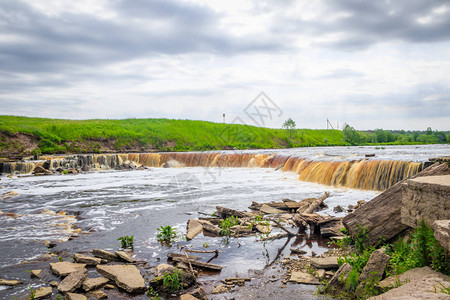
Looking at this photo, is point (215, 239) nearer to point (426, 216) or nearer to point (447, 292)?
point (426, 216)

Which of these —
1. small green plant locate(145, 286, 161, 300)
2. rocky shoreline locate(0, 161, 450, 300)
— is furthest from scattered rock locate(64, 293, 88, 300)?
small green plant locate(145, 286, 161, 300)

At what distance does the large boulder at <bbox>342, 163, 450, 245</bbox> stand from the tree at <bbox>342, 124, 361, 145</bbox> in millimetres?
90658

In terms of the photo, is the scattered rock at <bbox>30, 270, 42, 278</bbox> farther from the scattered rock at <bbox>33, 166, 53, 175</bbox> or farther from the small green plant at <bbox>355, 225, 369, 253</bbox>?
the scattered rock at <bbox>33, 166, 53, 175</bbox>

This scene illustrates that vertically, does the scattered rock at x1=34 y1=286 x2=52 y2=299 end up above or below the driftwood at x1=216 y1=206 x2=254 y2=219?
below

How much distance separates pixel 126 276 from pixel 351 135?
9609 cm

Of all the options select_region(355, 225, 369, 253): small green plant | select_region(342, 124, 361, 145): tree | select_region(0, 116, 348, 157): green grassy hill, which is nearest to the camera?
select_region(355, 225, 369, 253): small green plant

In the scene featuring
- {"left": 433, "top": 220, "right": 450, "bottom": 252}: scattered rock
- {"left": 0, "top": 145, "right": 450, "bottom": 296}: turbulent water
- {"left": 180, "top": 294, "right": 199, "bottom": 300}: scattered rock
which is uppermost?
{"left": 433, "top": 220, "right": 450, "bottom": 252}: scattered rock

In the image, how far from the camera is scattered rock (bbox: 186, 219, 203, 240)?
907 centimetres

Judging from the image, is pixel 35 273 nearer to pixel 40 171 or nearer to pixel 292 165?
pixel 292 165

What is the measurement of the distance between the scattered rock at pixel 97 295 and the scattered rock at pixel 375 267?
4.23 metres

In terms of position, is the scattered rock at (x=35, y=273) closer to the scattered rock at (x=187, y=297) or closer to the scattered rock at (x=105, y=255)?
the scattered rock at (x=105, y=255)

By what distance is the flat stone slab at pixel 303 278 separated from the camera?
18.9 feet

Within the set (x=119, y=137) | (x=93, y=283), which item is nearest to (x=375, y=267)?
(x=93, y=283)

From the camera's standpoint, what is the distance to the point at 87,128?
66.1 metres
